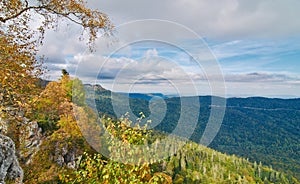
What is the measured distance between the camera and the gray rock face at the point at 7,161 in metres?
7.38

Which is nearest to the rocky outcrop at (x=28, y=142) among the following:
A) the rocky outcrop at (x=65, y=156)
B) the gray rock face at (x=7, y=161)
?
the rocky outcrop at (x=65, y=156)

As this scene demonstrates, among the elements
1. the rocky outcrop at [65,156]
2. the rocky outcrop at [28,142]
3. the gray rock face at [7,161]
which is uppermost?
the gray rock face at [7,161]

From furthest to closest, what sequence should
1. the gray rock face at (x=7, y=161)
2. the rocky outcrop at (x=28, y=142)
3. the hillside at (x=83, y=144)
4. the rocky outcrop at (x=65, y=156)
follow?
the rocky outcrop at (x=65, y=156)
the rocky outcrop at (x=28, y=142)
the gray rock face at (x=7, y=161)
the hillside at (x=83, y=144)

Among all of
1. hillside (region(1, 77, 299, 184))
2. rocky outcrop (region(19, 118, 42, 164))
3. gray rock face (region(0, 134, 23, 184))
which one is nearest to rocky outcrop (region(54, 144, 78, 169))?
hillside (region(1, 77, 299, 184))

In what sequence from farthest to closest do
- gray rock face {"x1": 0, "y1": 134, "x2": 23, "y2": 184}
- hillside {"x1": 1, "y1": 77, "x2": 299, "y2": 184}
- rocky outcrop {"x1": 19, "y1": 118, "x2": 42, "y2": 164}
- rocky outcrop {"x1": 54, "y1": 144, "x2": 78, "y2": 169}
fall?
1. rocky outcrop {"x1": 54, "y1": 144, "x2": 78, "y2": 169}
2. rocky outcrop {"x1": 19, "y1": 118, "x2": 42, "y2": 164}
3. gray rock face {"x1": 0, "y1": 134, "x2": 23, "y2": 184}
4. hillside {"x1": 1, "y1": 77, "x2": 299, "y2": 184}

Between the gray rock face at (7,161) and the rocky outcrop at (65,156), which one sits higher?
the gray rock face at (7,161)

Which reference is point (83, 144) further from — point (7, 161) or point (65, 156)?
point (7, 161)

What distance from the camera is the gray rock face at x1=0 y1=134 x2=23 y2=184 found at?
24.2 feet

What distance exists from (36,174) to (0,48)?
13488 mm

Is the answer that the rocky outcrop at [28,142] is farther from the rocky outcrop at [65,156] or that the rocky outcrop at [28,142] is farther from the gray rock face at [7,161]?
the gray rock face at [7,161]

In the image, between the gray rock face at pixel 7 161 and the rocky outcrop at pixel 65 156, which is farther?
the rocky outcrop at pixel 65 156

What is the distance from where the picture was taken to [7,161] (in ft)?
25.2

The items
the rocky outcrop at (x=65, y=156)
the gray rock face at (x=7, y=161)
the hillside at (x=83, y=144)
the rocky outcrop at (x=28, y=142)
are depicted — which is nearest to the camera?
the hillside at (x=83, y=144)

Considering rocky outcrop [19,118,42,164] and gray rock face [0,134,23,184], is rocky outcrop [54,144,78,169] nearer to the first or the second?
rocky outcrop [19,118,42,164]
